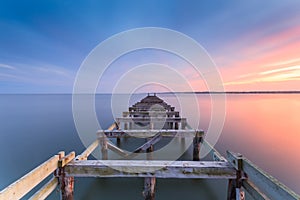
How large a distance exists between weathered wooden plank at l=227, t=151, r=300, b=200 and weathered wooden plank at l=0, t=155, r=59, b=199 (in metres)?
3.23

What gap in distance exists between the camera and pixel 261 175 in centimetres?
253

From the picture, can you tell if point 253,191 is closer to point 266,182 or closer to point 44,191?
point 266,182

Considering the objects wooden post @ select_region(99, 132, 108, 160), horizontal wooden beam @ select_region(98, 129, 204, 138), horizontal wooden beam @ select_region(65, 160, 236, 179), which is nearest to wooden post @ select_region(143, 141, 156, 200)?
horizontal wooden beam @ select_region(65, 160, 236, 179)

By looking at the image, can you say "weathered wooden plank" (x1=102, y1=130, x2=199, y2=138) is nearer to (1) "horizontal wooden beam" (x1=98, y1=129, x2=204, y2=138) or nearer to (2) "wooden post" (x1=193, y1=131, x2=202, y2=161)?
(1) "horizontal wooden beam" (x1=98, y1=129, x2=204, y2=138)

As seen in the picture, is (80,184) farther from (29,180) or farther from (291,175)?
(291,175)

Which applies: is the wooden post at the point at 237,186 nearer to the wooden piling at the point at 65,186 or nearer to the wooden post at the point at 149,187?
the wooden post at the point at 149,187

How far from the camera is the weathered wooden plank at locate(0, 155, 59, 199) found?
2154 mm

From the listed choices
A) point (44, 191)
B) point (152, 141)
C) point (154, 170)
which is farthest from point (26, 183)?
point (152, 141)

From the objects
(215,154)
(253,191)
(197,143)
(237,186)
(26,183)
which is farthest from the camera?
(197,143)

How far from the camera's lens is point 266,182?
8.05 ft

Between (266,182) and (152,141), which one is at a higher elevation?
(266,182)

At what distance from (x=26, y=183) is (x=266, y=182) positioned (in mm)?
3430

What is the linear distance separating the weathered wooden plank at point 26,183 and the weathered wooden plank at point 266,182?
3225 mm

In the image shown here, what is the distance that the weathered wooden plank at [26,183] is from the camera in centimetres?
215
